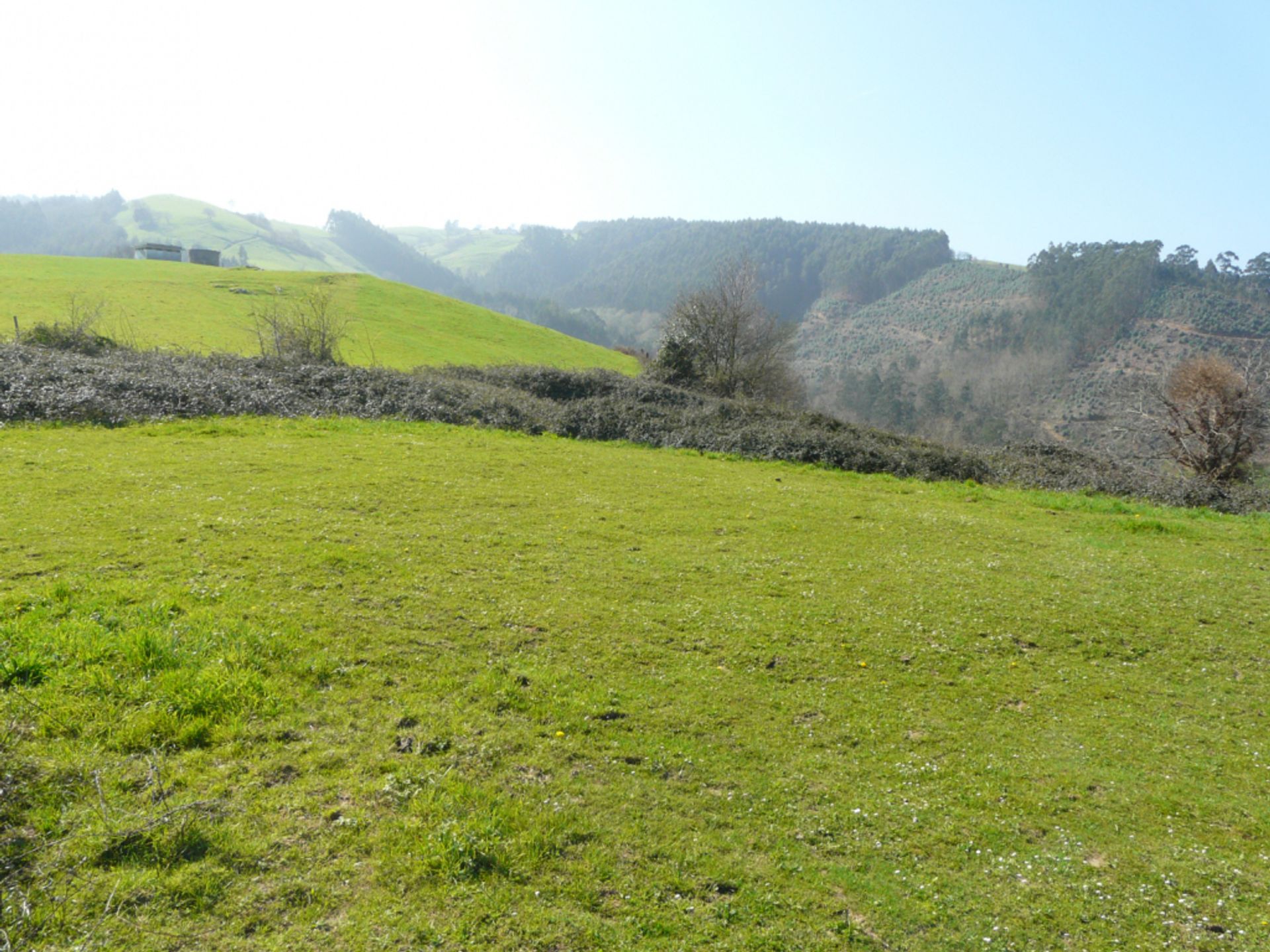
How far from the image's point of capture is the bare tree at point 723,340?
46.1m

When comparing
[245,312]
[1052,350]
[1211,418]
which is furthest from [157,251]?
[1052,350]

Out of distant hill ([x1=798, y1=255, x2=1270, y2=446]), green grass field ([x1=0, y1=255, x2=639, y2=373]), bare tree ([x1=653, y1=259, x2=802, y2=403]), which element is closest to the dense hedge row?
green grass field ([x1=0, y1=255, x2=639, y2=373])

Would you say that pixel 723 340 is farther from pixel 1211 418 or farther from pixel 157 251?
pixel 157 251

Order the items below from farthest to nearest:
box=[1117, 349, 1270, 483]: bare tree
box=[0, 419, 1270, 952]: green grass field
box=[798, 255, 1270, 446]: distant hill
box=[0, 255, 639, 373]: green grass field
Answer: box=[798, 255, 1270, 446]: distant hill < box=[0, 255, 639, 373]: green grass field < box=[1117, 349, 1270, 483]: bare tree < box=[0, 419, 1270, 952]: green grass field

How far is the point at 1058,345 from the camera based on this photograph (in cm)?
10644

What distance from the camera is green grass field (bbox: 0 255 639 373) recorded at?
125 ft

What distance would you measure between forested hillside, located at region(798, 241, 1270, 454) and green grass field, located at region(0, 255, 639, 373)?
4989cm

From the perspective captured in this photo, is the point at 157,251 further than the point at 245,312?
Yes

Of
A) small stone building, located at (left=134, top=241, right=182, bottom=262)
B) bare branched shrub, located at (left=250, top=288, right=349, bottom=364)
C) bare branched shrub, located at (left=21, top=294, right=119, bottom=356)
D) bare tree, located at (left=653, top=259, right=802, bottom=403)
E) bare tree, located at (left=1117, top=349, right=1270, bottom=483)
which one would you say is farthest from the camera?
small stone building, located at (left=134, top=241, right=182, bottom=262)

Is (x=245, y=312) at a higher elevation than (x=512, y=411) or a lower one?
higher

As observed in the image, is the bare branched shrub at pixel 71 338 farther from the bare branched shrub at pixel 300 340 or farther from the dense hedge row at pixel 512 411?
the bare branched shrub at pixel 300 340

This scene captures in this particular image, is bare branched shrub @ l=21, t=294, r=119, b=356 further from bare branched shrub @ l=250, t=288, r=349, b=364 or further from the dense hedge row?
bare branched shrub @ l=250, t=288, r=349, b=364

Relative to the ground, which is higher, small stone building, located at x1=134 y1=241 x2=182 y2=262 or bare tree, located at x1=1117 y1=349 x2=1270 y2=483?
small stone building, located at x1=134 y1=241 x2=182 y2=262

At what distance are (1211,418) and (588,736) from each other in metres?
32.4
